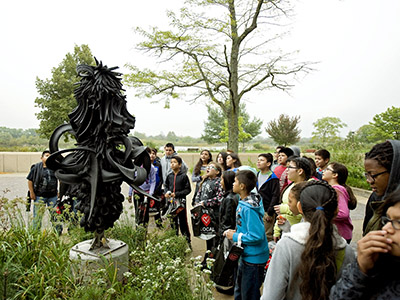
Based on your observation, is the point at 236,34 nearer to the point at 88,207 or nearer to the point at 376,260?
the point at 88,207

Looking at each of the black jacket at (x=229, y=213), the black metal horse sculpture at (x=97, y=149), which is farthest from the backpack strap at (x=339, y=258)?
the black metal horse sculpture at (x=97, y=149)

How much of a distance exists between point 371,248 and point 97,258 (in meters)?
3.04

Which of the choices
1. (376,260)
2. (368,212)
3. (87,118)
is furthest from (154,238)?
(376,260)

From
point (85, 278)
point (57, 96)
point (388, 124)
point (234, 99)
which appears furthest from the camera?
point (388, 124)

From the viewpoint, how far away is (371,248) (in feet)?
3.57

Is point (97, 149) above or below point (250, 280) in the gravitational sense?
above

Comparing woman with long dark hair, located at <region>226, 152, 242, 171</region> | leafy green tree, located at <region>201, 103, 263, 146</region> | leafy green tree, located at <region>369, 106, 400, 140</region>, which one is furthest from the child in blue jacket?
leafy green tree, located at <region>201, 103, 263, 146</region>

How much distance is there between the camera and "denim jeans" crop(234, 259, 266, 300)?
2.82 meters

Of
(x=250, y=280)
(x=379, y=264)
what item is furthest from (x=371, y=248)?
(x=250, y=280)

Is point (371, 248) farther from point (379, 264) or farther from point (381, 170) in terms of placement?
point (381, 170)

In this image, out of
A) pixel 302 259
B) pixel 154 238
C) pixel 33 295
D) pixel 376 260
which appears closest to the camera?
pixel 376 260

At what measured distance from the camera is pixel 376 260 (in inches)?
44.0

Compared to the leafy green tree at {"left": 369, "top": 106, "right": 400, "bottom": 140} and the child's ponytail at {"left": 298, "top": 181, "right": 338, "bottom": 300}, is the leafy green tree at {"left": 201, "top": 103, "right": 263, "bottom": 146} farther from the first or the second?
the child's ponytail at {"left": 298, "top": 181, "right": 338, "bottom": 300}

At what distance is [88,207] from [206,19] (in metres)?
11.8
